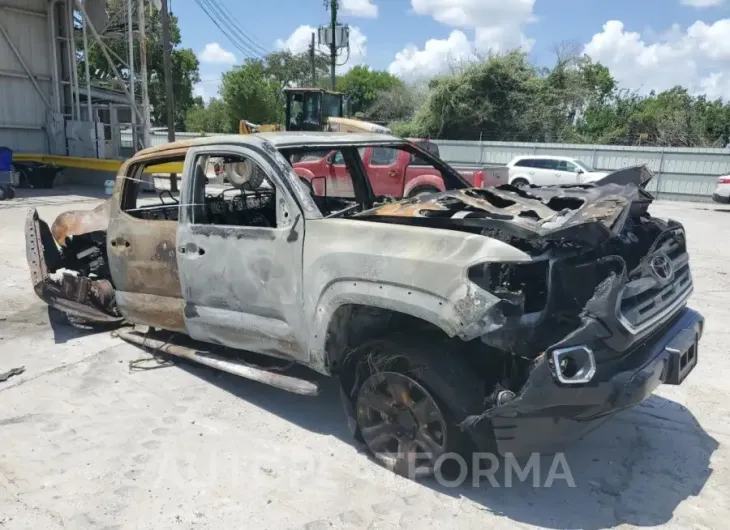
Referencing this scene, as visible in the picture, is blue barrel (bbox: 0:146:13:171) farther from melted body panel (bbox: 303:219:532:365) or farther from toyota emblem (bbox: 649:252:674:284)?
toyota emblem (bbox: 649:252:674:284)

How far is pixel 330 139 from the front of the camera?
4457 millimetres

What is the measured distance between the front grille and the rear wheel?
0.82m

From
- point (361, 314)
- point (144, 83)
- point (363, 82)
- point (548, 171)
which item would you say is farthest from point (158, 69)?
point (361, 314)

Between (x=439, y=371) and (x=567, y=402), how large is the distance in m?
0.63

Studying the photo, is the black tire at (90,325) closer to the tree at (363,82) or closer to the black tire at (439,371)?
the black tire at (439,371)

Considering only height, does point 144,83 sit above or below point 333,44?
below

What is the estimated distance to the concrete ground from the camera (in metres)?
3.06

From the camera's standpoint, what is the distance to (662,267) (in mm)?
3398

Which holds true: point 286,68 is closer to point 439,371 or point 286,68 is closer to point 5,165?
point 5,165

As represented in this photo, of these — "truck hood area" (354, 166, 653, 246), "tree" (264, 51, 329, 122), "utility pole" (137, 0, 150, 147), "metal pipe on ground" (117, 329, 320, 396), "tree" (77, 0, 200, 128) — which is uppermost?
"tree" (264, 51, 329, 122)

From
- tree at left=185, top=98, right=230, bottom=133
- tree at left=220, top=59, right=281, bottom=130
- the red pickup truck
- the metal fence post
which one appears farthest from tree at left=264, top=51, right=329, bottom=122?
the red pickup truck

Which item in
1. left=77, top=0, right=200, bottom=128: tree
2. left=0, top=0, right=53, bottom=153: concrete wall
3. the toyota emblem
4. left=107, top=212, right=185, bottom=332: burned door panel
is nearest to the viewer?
the toyota emblem

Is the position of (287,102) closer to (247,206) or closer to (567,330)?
(247,206)

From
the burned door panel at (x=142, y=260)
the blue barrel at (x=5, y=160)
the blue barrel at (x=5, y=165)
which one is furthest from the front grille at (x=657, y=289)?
the blue barrel at (x=5, y=160)
